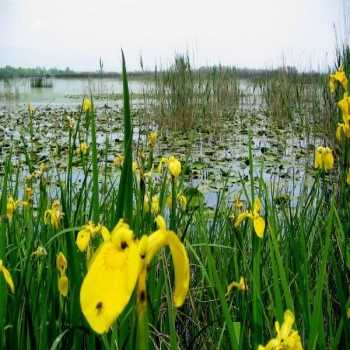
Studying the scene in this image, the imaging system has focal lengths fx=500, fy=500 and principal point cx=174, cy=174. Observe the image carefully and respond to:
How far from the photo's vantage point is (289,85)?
30.0 feet

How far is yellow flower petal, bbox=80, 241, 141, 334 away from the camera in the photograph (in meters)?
0.31

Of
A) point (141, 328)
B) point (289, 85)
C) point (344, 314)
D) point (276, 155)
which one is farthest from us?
point (289, 85)

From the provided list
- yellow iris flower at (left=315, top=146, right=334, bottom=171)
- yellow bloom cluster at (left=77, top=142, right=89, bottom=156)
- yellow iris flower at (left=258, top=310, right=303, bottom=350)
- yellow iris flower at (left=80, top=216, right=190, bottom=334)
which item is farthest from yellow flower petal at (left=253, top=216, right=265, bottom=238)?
yellow iris flower at (left=80, top=216, right=190, bottom=334)

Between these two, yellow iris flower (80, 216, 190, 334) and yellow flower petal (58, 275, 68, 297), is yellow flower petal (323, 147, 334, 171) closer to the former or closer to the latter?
yellow flower petal (58, 275, 68, 297)

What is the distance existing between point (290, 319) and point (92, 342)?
15.4 inches

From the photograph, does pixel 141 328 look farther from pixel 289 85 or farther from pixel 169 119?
pixel 289 85

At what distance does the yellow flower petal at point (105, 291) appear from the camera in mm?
309

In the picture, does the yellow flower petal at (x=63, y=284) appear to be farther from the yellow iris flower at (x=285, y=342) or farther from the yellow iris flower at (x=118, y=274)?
the yellow iris flower at (x=118, y=274)

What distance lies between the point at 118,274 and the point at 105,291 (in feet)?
0.05

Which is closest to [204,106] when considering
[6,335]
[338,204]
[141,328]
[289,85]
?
[289,85]

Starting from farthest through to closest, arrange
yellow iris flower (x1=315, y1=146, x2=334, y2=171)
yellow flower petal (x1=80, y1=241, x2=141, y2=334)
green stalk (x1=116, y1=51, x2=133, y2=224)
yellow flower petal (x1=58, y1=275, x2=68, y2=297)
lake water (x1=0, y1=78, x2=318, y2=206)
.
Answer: lake water (x1=0, y1=78, x2=318, y2=206) < yellow iris flower (x1=315, y1=146, x2=334, y2=171) < yellow flower petal (x1=58, y1=275, x2=68, y2=297) < green stalk (x1=116, y1=51, x2=133, y2=224) < yellow flower petal (x1=80, y1=241, x2=141, y2=334)

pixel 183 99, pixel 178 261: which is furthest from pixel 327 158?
pixel 183 99

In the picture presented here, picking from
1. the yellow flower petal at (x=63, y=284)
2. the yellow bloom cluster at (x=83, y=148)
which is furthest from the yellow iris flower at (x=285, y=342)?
the yellow bloom cluster at (x=83, y=148)

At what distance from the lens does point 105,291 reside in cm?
31
